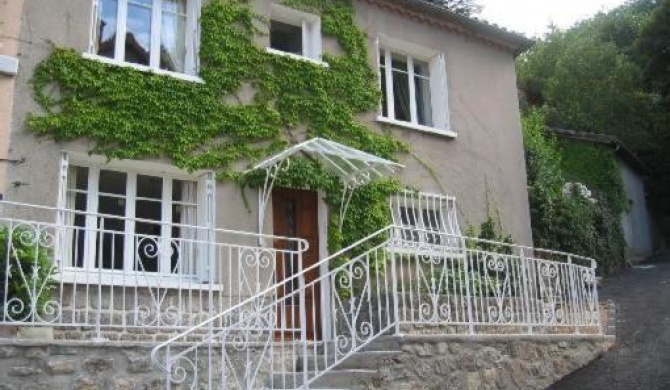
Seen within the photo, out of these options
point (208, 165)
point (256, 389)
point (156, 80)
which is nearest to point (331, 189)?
point (208, 165)

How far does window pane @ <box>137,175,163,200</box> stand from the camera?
9.51 m

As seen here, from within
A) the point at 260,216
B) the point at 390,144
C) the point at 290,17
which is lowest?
the point at 260,216

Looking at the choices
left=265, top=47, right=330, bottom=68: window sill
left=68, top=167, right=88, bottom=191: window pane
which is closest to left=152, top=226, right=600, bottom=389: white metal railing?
left=68, top=167, right=88, bottom=191: window pane

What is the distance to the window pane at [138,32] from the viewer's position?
9789 millimetres

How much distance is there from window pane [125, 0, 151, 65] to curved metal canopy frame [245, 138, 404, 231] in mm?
2234

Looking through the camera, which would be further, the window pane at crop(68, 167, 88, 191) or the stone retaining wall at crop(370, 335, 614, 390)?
the window pane at crop(68, 167, 88, 191)

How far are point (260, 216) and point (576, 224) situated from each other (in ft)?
32.8

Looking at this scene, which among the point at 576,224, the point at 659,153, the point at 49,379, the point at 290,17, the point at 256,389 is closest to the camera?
the point at 49,379

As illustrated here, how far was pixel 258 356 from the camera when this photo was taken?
7840 mm

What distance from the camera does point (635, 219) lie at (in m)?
24.2

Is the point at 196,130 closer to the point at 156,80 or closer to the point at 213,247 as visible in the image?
the point at 156,80

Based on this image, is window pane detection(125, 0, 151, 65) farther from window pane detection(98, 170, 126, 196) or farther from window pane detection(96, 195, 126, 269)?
window pane detection(96, 195, 126, 269)

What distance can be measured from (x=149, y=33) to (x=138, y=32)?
0.16 meters

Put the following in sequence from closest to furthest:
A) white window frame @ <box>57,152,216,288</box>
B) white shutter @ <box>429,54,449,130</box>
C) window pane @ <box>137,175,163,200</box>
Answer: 1. white window frame @ <box>57,152,216,288</box>
2. window pane @ <box>137,175,163,200</box>
3. white shutter @ <box>429,54,449,130</box>
